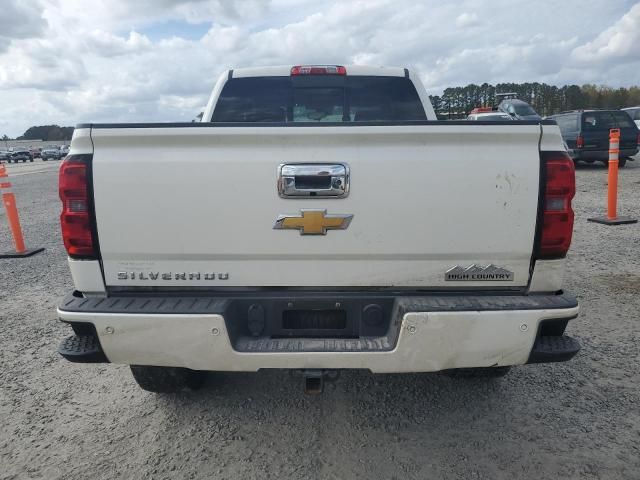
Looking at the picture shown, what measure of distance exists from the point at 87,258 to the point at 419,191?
5.44 feet

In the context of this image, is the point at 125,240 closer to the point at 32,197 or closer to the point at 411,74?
the point at 411,74

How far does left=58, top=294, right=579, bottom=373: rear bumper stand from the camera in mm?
2199

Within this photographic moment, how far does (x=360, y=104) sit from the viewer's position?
413 centimetres

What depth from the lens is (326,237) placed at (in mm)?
2275

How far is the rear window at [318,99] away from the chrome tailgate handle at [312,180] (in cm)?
202

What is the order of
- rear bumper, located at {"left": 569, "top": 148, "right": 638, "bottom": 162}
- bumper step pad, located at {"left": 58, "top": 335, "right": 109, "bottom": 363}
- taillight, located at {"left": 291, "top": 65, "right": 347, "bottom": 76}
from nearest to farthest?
bumper step pad, located at {"left": 58, "top": 335, "right": 109, "bottom": 363} < taillight, located at {"left": 291, "top": 65, "right": 347, "bottom": 76} < rear bumper, located at {"left": 569, "top": 148, "right": 638, "bottom": 162}

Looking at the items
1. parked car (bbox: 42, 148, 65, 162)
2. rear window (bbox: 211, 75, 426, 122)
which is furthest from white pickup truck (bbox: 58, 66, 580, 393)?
parked car (bbox: 42, 148, 65, 162)

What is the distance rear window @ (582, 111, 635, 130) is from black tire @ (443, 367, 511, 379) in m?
14.8

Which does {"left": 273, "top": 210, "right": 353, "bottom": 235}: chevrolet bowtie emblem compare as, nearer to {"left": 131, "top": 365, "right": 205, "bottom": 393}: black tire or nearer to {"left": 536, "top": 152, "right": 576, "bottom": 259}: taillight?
{"left": 536, "top": 152, "right": 576, "bottom": 259}: taillight

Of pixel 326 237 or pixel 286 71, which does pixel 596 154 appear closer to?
pixel 286 71

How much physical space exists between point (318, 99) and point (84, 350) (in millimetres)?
2792

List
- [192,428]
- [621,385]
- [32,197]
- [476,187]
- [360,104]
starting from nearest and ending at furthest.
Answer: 1. [476,187]
2. [192,428]
3. [621,385]
4. [360,104]
5. [32,197]

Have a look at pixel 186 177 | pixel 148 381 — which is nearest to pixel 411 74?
pixel 186 177

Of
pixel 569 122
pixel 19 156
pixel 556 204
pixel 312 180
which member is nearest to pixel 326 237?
pixel 312 180
